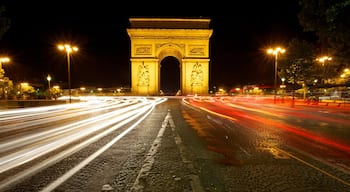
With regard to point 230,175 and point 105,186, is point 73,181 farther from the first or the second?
point 230,175

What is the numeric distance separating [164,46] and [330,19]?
128 feet

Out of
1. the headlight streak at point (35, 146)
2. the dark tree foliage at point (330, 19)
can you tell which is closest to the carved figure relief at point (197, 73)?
the dark tree foliage at point (330, 19)

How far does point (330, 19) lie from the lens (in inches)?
655

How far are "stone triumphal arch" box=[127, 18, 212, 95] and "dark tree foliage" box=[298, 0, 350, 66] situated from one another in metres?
31.6

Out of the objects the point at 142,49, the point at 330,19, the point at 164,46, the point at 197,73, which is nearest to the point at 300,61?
the point at 197,73

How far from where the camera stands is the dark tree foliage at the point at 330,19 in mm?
16297

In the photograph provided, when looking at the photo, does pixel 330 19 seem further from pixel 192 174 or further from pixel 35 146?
pixel 35 146

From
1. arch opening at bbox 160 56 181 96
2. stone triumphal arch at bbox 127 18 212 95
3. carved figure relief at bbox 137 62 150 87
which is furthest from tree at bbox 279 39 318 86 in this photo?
arch opening at bbox 160 56 181 96

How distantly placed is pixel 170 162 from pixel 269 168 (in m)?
1.92

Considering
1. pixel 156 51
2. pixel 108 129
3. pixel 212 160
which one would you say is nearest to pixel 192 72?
pixel 156 51

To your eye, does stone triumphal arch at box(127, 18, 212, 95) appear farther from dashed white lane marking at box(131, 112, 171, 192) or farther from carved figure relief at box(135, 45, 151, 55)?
dashed white lane marking at box(131, 112, 171, 192)

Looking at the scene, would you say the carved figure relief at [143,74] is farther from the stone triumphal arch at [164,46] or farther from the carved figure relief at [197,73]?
the carved figure relief at [197,73]

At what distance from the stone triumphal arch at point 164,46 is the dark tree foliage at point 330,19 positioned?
31575mm

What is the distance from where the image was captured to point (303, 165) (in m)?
5.59
